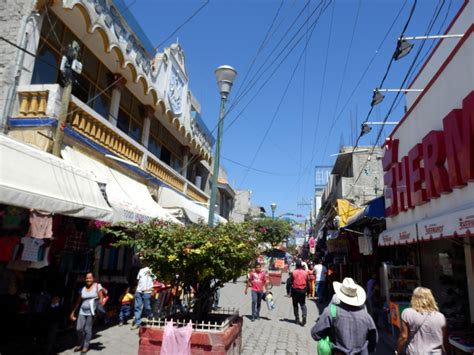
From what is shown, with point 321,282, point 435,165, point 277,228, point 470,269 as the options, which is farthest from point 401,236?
point 277,228

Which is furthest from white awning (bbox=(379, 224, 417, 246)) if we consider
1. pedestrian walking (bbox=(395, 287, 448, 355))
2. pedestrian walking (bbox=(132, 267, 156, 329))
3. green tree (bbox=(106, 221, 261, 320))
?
pedestrian walking (bbox=(132, 267, 156, 329))

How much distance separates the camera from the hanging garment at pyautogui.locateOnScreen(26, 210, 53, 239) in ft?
19.7

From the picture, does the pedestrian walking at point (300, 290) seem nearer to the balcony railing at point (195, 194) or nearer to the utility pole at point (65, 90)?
the utility pole at point (65, 90)

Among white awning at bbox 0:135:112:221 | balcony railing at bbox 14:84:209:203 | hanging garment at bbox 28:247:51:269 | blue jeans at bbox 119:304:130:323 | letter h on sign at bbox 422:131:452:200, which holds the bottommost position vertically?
blue jeans at bbox 119:304:130:323

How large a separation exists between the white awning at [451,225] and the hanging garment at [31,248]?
6.80m

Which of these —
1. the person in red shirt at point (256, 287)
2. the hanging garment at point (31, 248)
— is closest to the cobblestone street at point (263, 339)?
the person in red shirt at point (256, 287)

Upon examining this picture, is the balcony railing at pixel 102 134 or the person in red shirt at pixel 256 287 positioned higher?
the balcony railing at pixel 102 134

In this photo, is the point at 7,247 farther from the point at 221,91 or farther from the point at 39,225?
the point at 221,91

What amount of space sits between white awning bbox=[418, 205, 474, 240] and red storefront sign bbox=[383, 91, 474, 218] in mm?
678

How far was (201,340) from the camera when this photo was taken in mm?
5246

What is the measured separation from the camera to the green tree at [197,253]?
5777 millimetres

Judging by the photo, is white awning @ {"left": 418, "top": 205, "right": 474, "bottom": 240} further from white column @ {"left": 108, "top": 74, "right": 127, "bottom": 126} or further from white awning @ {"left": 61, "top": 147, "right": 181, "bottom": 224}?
white column @ {"left": 108, "top": 74, "right": 127, "bottom": 126}

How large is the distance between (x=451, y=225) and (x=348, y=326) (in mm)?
2616

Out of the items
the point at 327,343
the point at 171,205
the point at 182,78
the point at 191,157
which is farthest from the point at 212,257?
the point at 191,157
